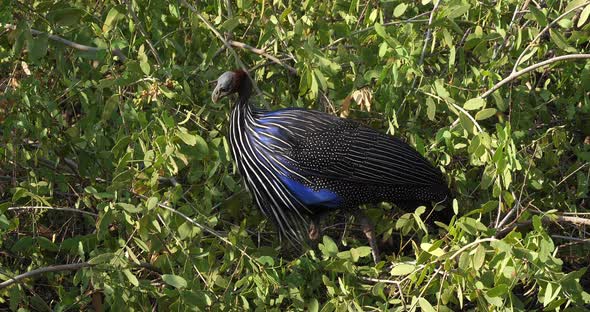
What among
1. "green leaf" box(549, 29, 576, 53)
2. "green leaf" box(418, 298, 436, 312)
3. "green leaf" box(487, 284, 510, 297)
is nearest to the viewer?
"green leaf" box(487, 284, 510, 297)

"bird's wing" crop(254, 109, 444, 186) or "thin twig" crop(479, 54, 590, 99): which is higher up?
"thin twig" crop(479, 54, 590, 99)

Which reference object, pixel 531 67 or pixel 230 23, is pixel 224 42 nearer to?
pixel 230 23

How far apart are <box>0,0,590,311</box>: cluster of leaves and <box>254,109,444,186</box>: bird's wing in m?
0.08

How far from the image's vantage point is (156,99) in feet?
12.5

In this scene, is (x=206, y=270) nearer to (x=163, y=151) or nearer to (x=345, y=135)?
(x=163, y=151)

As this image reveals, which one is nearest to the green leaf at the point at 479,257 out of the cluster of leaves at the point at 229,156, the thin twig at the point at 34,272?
the cluster of leaves at the point at 229,156

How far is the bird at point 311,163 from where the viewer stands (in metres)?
4.26

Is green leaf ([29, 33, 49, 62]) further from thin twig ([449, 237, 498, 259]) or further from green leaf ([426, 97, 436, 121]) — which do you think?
thin twig ([449, 237, 498, 259])

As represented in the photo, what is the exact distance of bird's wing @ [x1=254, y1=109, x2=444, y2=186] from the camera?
425cm

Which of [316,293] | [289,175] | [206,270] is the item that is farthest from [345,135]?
[206,270]

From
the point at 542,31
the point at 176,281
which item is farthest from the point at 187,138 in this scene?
the point at 542,31

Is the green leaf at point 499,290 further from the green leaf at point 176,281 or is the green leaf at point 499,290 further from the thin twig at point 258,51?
the thin twig at point 258,51

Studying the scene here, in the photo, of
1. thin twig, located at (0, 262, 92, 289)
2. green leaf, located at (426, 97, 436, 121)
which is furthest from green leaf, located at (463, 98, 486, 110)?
thin twig, located at (0, 262, 92, 289)

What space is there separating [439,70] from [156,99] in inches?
47.4
